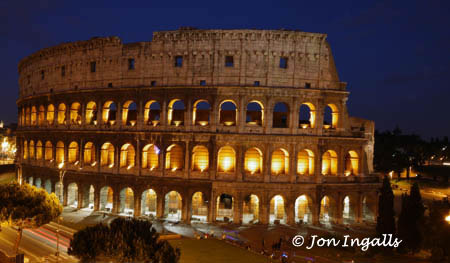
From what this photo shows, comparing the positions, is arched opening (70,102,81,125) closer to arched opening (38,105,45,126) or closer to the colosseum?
the colosseum

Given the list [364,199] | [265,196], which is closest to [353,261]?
[265,196]

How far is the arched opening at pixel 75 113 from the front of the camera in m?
40.0

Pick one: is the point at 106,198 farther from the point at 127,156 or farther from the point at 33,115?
the point at 33,115

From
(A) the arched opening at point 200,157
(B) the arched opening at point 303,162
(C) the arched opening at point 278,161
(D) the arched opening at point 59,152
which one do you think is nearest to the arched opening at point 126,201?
(A) the arched opening at point 200,157

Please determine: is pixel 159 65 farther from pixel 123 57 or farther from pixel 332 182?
pixel 332 182

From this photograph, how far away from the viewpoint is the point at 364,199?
3719cm

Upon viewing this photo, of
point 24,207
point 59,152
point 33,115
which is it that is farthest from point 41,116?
point 24,207

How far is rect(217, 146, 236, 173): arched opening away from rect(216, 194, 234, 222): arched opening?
282 centimetres

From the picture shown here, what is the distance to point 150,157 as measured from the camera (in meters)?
36.6

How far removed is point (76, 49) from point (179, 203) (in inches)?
755

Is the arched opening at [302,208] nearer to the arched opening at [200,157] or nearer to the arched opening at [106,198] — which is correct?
the arched opening at [200,157]

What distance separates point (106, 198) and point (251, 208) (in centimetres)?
1453

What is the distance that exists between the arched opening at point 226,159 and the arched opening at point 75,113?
16.2 metres

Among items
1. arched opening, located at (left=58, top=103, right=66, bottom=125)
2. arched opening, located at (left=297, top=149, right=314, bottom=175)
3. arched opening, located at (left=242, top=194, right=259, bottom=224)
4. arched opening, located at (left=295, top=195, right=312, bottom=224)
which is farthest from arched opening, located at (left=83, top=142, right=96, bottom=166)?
arched opening, located at (left=295, top=195, right=312, bottom=224)
